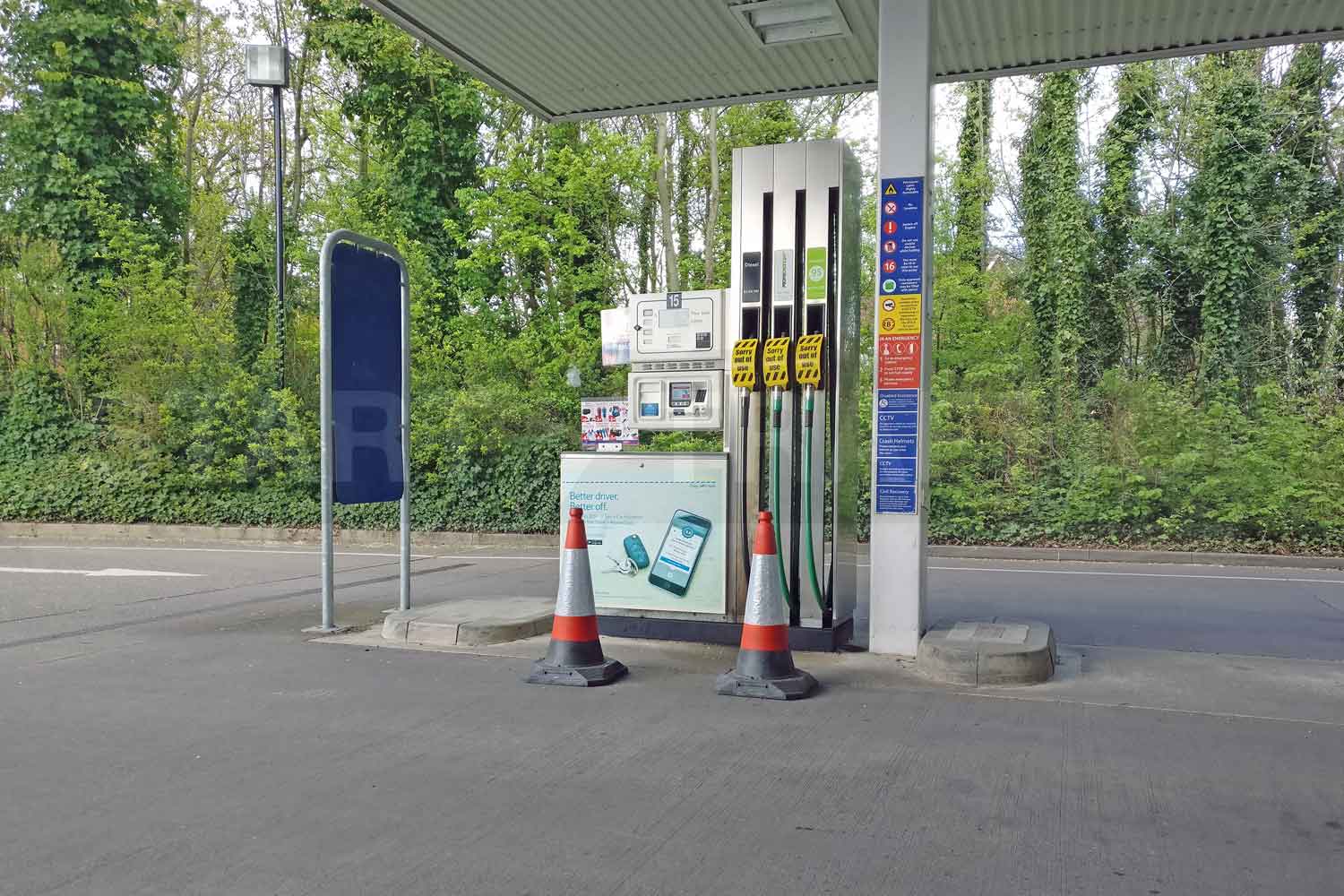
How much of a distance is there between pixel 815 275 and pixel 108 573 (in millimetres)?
8986

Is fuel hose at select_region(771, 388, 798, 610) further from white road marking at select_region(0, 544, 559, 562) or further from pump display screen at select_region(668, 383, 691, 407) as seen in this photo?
white road marking at select_region(0, 544, 559, 562)

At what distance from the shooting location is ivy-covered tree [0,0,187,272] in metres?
20.5

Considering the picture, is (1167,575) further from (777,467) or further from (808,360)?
(808,360)

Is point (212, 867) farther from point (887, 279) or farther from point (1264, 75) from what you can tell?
point (1264, 75)

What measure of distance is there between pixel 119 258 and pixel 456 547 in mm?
10539

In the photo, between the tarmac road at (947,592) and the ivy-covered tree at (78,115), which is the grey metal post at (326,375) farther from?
the ivy-covered tree at (78,115)

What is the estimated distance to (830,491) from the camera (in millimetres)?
6898

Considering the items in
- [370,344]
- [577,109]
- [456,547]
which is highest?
[577,109]

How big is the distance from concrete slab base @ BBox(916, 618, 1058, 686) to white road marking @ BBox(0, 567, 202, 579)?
841cm

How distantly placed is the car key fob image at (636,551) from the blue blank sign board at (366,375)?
1.96m

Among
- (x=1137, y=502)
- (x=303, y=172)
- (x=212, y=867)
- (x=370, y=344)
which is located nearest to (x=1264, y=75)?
(x=1137, y=502)

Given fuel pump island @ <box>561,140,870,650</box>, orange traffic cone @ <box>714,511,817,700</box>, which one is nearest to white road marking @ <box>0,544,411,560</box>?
fuel pump island @ <box>561,140,870,650</box>

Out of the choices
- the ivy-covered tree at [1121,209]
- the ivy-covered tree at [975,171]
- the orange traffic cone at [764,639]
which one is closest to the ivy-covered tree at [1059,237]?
the ivy-covered tree at [1121,209]

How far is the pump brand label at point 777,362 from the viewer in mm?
6785
